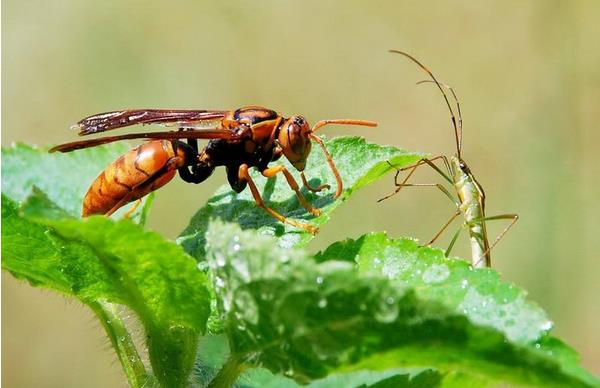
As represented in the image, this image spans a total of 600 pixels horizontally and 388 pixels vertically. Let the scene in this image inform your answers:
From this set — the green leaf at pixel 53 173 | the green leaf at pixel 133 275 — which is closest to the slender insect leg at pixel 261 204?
the green leaf at pixel 53 173

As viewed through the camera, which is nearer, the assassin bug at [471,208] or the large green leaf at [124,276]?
the large green leaf at [124,276]

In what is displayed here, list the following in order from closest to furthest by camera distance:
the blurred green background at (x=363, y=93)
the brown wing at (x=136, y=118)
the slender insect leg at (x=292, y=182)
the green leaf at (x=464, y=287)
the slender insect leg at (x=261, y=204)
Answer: the green leaf at (x=464, y=287) < the slender insect leg at (x=261, y=204) < the slender insect leg at (x=292, y=182) < the brown wing at (x=136, y=118) < the blurred green background at (x=363, y=93)

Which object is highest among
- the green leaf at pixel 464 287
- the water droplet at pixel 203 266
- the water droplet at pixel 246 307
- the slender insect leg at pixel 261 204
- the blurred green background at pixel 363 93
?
the blurred green background at pixel 363 93

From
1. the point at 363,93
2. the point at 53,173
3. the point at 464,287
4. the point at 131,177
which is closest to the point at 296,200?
the point at 131,177

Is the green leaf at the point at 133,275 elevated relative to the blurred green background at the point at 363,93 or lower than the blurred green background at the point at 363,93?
lower

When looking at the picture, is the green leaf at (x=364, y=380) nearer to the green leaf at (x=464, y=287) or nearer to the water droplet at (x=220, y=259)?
the green leaf at (x=464, y=287)

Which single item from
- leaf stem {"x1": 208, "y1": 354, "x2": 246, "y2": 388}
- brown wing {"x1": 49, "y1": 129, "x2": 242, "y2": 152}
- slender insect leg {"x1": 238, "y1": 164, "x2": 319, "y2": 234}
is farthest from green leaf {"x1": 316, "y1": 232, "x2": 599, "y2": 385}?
brown wing {"x1": 49, "y1": 129, "x2": 242, "y2": 152}

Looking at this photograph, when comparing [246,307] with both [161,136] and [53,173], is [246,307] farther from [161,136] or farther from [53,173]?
[53,173]
